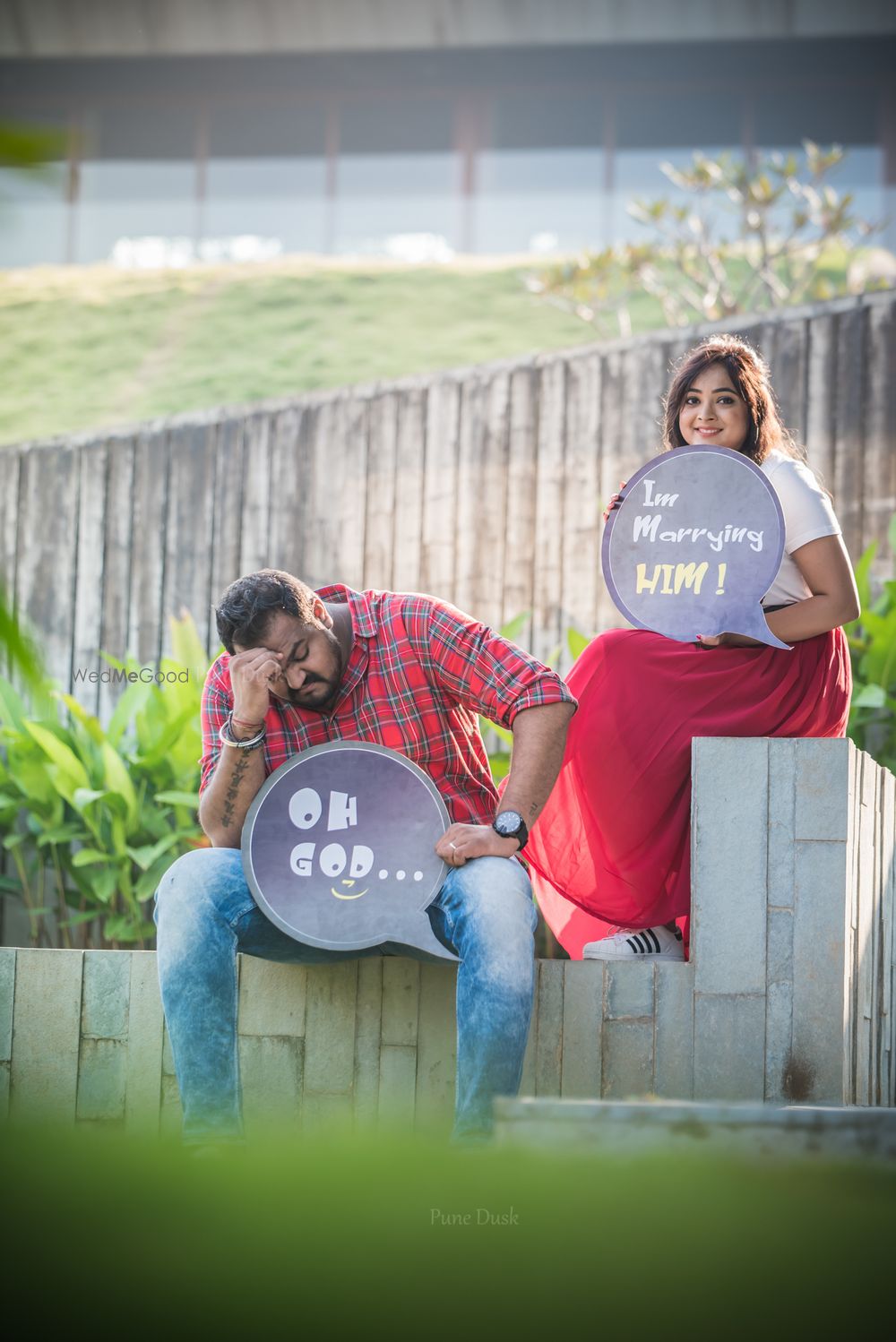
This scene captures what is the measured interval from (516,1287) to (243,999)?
1.56 meters

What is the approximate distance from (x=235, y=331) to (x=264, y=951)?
13.4 m

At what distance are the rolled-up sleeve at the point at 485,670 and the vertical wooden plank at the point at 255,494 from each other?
2.94 m

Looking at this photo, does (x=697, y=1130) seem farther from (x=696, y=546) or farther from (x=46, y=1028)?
(x=46, y=1028)

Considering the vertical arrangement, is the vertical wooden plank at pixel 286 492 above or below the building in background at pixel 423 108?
below

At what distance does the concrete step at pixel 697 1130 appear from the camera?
147cm

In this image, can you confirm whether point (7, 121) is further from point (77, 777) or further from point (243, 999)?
point (77, 777)

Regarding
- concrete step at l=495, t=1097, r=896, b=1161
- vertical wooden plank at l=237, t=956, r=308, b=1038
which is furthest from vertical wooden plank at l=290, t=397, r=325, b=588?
concrete step at l=495, t=1097, r=896, b=1161

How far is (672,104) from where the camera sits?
1404 cm

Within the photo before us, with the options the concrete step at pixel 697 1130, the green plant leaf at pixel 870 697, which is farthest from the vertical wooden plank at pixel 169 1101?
the green plant leaf at pixel 870 697

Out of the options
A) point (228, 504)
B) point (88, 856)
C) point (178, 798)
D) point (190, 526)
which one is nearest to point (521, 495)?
point (228, 504)

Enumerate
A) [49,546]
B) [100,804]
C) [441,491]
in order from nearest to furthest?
[100,804]
[441,491]
[49,546]

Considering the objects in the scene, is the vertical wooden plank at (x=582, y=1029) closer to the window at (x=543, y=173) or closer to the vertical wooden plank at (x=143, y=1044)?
the vertical wooden plank at (x=143, y=1044)

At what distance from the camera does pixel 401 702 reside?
9.19 ft

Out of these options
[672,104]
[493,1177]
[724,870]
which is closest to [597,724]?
[724,870]
